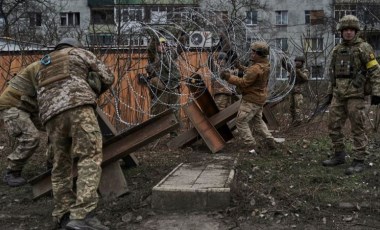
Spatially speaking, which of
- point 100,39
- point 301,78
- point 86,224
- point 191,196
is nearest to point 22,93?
point 86,224

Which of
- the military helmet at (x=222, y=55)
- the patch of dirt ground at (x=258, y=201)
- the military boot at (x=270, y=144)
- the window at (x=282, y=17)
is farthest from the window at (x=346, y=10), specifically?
the window at (x=282, y=17)

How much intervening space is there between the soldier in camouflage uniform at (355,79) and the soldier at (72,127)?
331cm

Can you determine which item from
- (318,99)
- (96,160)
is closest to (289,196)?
(96,160)

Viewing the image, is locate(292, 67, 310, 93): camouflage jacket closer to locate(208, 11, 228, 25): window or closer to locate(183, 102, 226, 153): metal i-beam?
locate(208, 11, 228, 25): window

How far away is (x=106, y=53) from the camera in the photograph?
891cm

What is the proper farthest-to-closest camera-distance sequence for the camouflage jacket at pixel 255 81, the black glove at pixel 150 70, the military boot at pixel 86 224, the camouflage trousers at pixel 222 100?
the camouflage trousers at pixel 222 100, the black glove at pixel 150 70, the camouflage jacket at pixel 255 81, the military boot at pixel 86 224

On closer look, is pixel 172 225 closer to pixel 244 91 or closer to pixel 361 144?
pixel 361 144

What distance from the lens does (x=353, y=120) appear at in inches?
248

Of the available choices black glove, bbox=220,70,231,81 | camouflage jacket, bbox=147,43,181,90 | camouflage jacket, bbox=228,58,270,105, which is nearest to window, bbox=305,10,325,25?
camouflage jacket, bbox=147,43,181,90

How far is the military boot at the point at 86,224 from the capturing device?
4.23m

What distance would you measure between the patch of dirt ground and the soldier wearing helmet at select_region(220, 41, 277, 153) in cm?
59

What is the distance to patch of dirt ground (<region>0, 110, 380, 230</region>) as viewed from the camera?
4.66m

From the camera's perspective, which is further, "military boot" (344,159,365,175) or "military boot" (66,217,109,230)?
"military boot" (344,159,365,175)

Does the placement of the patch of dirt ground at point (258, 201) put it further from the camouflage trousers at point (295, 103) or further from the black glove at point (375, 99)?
the camouflage trousers at point (295, 103)
